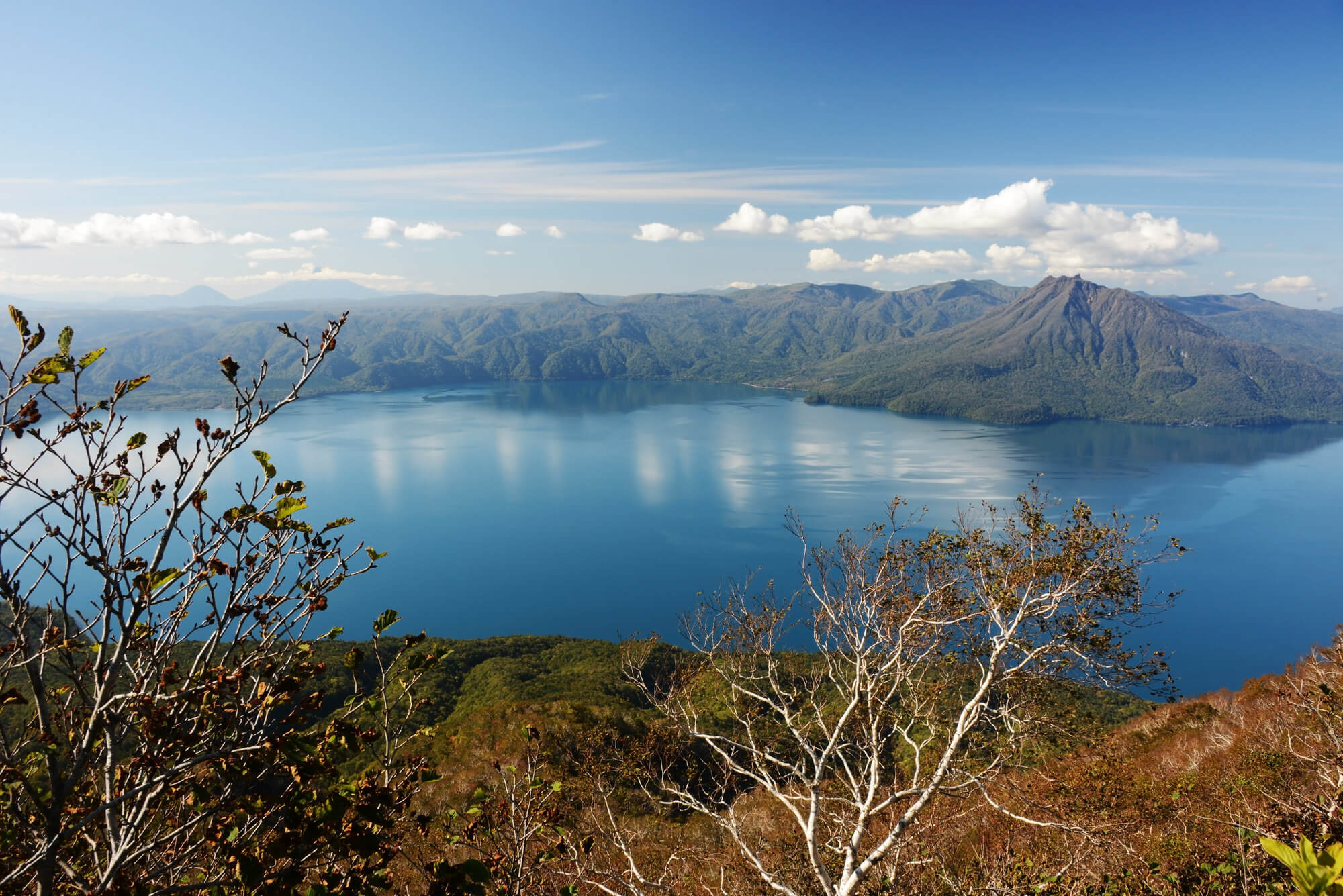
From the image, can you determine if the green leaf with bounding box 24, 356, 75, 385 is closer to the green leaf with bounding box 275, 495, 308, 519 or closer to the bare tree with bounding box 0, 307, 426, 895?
the bare tree with bounding box 0, 307, 426, 895

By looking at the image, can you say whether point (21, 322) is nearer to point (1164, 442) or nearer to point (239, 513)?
point (239, 513)

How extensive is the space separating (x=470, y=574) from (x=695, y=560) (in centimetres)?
2484

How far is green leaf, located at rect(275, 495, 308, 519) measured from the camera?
3239mm

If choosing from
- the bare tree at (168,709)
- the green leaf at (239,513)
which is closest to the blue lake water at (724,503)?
the bare tree at (168,709)

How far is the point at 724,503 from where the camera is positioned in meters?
92.5

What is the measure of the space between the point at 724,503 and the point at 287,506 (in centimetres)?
9002

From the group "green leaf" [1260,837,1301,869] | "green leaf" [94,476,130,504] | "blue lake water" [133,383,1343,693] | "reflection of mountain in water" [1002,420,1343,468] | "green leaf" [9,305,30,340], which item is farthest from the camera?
"reflection of mountain in water" [1002,420,1343,468]

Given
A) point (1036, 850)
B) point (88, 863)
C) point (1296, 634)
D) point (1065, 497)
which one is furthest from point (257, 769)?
point (1065, 497)

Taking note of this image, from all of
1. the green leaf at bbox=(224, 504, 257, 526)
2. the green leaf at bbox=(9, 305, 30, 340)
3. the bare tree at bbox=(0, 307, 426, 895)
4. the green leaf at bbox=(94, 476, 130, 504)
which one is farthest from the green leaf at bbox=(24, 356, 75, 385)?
the green leaf at bbox=(224, 504, 257, 526)

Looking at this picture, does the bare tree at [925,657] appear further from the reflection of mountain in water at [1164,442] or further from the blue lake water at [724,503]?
the reflection of mountain in water at [1164,442]

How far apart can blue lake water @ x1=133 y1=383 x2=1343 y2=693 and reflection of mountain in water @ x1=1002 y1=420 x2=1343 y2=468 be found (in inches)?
38.3

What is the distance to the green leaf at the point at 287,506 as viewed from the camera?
3.24 meters

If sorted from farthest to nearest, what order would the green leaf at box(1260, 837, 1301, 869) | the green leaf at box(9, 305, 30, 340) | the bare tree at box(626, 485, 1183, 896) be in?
the bare tree at box(626, 485, 1183, 896) < the green leaf at box(9, 305, 30, 340) < the green leaf at box(1260, 837, 1301, 869)

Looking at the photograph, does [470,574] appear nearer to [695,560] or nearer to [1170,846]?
[695,560]
